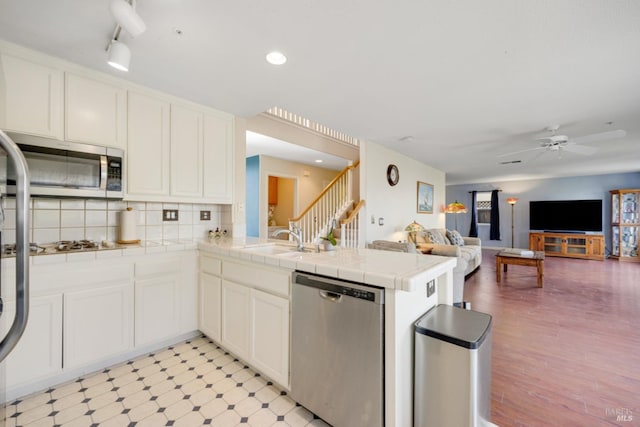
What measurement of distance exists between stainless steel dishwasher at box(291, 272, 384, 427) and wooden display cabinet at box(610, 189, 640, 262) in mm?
9351

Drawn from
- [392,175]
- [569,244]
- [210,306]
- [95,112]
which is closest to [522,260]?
[392,175]

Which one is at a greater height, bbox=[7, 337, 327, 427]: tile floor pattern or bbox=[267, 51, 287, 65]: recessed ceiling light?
bbox=[267, 51, 287, 65]: recessed ceiling light

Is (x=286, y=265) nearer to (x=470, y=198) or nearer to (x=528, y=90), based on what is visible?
(x=528, y=90)

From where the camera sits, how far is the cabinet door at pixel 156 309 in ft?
6.97

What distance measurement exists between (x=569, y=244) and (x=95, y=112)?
10.3 m

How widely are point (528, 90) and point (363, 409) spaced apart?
2.97 meters

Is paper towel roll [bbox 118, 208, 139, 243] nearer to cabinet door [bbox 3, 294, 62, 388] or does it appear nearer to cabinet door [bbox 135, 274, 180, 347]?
cabinet door [bbox 135, 274, 180, 347]

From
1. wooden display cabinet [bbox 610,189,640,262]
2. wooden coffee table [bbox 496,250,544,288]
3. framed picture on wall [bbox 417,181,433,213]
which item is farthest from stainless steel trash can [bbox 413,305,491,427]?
wooden display cabinet [bbox 610,189,640,262]

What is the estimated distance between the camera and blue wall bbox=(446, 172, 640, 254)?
732 centimetres

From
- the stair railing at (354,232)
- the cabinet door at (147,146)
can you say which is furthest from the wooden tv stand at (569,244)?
the cabinet door at (147,146)

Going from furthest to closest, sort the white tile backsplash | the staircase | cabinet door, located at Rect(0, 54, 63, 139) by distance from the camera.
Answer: the staircase → the white tile backsplash → cabinet door, located at Rect(0, 54, 63, 139)

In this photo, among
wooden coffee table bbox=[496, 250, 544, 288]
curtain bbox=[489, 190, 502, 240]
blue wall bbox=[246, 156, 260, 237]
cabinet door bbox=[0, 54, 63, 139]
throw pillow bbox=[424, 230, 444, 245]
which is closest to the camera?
cabinet door bbox=[0, 54, 63, 139]

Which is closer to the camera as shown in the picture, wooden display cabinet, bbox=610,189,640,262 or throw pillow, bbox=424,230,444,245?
throw pillow, bbox=424,230,444,245

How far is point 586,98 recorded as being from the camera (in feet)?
8.79
